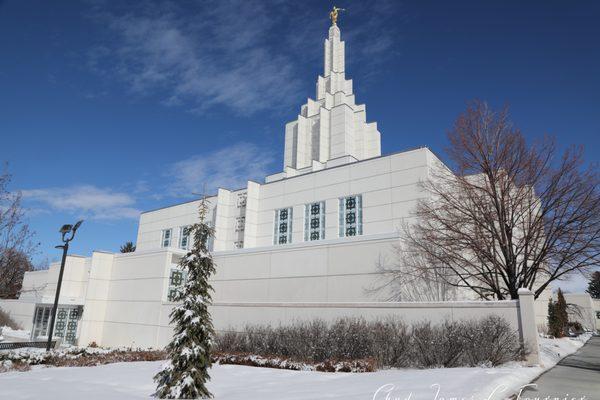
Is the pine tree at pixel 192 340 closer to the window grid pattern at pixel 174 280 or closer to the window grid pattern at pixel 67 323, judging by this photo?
the window grid pattern at pixel 174 280

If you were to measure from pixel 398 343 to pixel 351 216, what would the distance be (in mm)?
15352

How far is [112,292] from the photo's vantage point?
27.9 m

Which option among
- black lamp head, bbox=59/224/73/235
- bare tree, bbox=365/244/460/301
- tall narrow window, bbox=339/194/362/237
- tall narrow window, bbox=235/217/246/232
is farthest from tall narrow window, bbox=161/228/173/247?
bare tree, bbox=365/244/460/301

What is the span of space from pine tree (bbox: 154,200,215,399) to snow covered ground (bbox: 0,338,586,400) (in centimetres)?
67

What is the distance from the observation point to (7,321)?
34719 mm

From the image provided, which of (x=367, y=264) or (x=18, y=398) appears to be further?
(x=367, y=264)

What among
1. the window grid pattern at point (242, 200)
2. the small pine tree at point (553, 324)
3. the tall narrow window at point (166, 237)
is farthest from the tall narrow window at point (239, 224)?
the small pine tree at point (553, 324)

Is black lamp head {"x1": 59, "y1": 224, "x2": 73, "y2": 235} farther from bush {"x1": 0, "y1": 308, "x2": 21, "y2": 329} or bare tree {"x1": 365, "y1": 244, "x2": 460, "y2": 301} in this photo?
bush {"x1": 0, "y1": 308, "x2": 21, "y2": 329}

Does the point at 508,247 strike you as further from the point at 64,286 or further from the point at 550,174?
the point at 64,286

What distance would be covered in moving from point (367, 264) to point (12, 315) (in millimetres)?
33377

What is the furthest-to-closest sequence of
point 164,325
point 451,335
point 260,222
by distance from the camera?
1. point 260,222
2. point 164,325
3. point 451,335

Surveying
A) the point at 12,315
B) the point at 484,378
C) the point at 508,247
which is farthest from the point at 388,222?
the point at 12,315

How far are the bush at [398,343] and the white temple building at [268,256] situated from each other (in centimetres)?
132

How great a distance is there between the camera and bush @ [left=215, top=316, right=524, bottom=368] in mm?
12242
